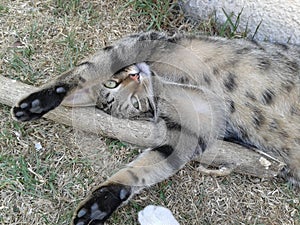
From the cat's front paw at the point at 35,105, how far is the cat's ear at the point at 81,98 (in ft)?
0.21

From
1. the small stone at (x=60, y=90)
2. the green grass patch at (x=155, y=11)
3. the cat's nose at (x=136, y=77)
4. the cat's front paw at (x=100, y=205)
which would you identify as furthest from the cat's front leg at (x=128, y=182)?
the green grass patch at (x=155, y=11)

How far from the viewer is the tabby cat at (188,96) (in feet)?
7.95

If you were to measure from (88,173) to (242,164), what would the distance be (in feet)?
2.27

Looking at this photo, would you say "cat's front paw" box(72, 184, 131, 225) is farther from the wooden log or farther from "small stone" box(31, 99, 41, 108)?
"small stone" box(31, 99, 41, 108)

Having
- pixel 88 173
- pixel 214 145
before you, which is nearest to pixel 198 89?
pixel 214 145

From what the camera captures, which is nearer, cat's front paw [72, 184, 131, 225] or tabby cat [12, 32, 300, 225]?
cat's front paw [72, 184, 131, 225]

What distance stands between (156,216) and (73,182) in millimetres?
398

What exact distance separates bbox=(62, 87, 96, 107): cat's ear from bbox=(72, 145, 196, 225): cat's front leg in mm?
356

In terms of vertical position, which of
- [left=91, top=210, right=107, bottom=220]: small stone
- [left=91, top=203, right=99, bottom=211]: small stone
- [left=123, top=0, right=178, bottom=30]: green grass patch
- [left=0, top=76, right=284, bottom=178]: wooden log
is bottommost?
[left=91, top=210, right=107, bottom=220]: small stone

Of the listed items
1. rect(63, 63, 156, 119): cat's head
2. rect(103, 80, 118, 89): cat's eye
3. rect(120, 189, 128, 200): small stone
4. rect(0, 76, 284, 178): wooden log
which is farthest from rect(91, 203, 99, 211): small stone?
rect(103, 80, 118, 89): cat's eye

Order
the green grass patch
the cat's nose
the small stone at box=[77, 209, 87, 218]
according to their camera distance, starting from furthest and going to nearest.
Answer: the green grass patch → the cat's nose → the small stone at box=[77, 209, 87, 218]

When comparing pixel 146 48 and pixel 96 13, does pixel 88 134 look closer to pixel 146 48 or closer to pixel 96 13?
pixel 146 48

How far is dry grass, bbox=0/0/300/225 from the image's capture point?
2.30m

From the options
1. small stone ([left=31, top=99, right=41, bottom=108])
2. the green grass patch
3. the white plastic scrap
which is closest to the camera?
the white plastic scrap
